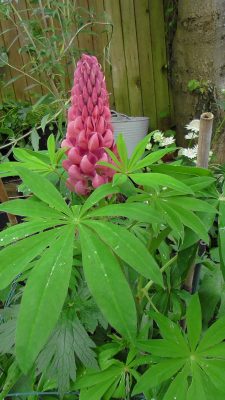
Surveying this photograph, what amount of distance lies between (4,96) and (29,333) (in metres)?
3.30

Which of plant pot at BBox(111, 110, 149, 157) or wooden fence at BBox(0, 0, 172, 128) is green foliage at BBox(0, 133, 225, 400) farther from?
wooden fence at BBox(0, 0, 172, 128)

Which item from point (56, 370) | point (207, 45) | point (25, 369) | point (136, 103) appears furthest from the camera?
point (136, 103)

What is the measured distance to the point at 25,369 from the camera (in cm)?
45

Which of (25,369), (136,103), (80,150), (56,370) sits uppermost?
(80,150)

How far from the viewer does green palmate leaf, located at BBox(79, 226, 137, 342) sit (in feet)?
1.55

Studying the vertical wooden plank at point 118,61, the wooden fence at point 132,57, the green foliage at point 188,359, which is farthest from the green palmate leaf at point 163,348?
the vertical wooden plank at point 118,61

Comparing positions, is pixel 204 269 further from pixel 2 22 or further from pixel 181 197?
pixel 2 22

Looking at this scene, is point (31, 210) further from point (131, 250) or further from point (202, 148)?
point (202, 148)

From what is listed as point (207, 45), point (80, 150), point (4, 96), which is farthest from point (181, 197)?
point (4, 96)

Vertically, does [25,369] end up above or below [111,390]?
above

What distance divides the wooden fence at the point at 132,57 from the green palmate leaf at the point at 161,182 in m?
2.97

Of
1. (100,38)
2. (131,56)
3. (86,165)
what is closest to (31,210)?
(86,165)

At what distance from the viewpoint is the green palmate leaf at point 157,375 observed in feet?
2.24

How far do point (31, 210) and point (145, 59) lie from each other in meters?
3.40
